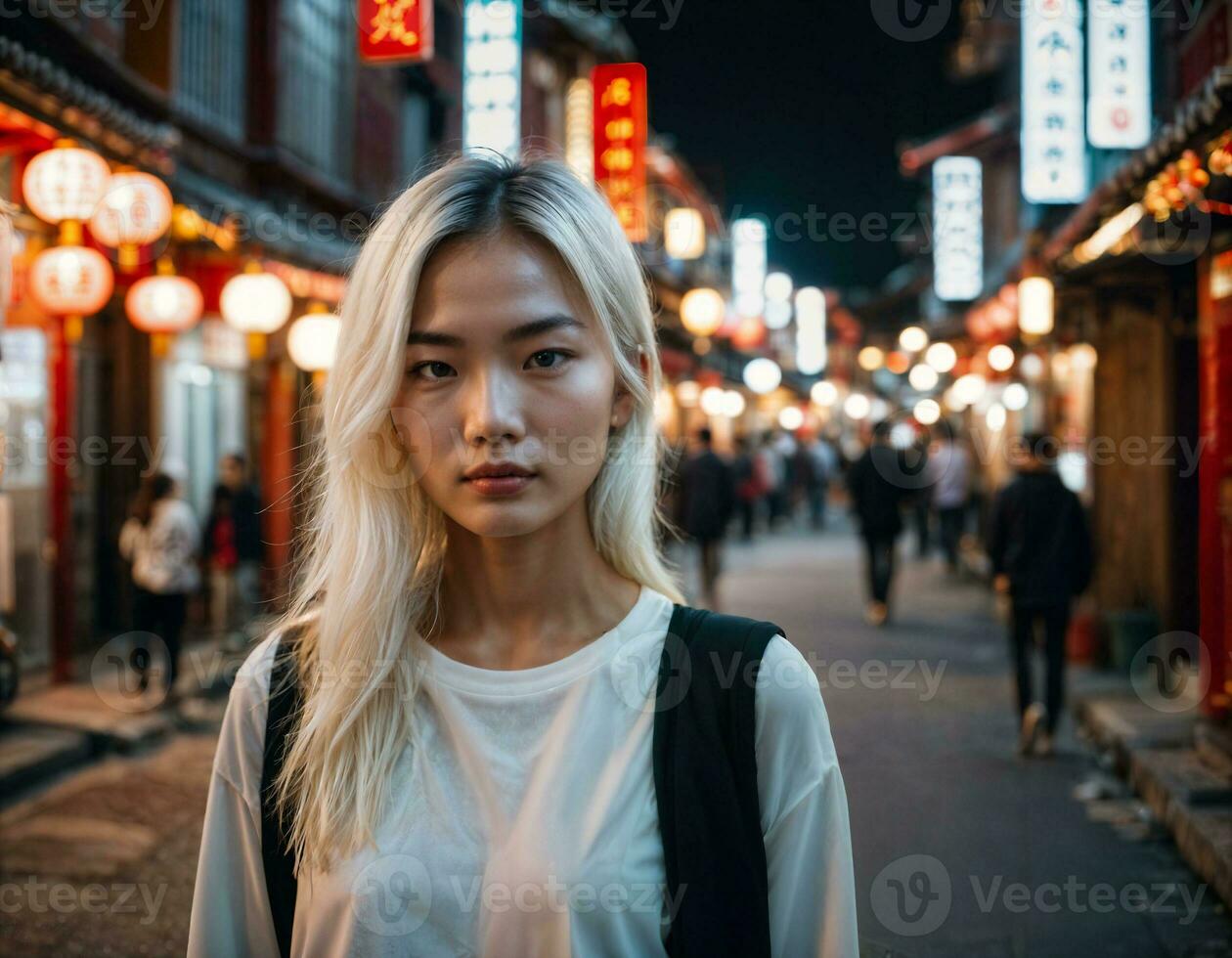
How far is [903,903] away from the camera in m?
5.24

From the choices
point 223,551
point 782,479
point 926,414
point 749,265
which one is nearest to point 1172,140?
point 223,551

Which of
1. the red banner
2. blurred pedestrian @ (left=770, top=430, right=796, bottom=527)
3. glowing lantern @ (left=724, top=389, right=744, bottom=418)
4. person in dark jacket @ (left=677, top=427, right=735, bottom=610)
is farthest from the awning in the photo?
glowing lantern @ (left=724, top=389, right=744, bottom=418)

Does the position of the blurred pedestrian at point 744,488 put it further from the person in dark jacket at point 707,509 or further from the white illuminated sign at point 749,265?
the white illuminated sign at point 749,265

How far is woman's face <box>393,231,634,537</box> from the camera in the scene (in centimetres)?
176

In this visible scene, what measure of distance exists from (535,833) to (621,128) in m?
15.9

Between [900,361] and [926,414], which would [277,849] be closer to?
[926,414]

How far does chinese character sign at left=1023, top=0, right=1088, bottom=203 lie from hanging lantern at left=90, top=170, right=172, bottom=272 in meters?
10.4

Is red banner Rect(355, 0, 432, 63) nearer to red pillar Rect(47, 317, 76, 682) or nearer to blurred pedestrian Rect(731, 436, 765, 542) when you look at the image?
red pillar Rect(47, 317, 76, 682)

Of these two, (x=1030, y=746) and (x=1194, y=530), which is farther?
(x=1194, y=530)

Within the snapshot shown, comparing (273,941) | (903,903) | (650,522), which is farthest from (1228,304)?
(273,941)

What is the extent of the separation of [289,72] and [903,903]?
13.9m

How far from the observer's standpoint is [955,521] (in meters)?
18.0

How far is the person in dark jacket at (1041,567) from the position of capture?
7.91 meters

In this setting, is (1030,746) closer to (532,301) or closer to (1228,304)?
(1228,304)
